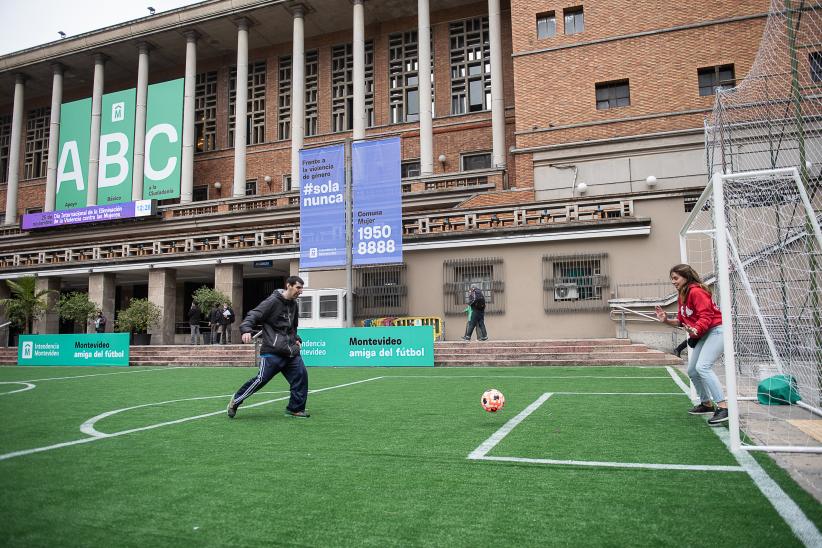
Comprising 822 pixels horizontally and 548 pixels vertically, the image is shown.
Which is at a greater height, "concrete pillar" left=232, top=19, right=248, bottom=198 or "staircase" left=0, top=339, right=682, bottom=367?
"concrete pillar" left=232, top=19, right=248, bottom=198

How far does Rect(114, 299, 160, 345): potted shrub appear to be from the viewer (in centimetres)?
2619

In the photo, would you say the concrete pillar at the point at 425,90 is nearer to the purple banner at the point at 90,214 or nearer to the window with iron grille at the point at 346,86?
the window with iron grille at the point at 346,86

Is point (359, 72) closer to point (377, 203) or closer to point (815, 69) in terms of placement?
point (377, 203)

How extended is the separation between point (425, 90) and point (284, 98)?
11.5m

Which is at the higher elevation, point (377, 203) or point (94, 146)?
point (94, 146)

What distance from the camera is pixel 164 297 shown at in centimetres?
2834

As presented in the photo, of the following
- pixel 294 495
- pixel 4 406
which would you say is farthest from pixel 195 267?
pixel 294 495

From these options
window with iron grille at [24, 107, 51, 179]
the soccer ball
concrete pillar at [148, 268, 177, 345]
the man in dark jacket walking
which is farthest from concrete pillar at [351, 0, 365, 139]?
window with iron grille at [24, 107, 51, 179]

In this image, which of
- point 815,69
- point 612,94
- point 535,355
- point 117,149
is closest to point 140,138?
point 117,149

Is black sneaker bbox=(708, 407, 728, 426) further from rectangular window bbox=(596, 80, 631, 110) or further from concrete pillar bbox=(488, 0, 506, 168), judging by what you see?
concrete pillar bbox=(488, 0, 506, 168)

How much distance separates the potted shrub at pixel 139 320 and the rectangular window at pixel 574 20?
23710 millimetres

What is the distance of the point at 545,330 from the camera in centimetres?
2167

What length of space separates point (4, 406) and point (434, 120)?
28.0 meters

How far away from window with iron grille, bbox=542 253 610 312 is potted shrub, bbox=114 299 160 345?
1819 cm
